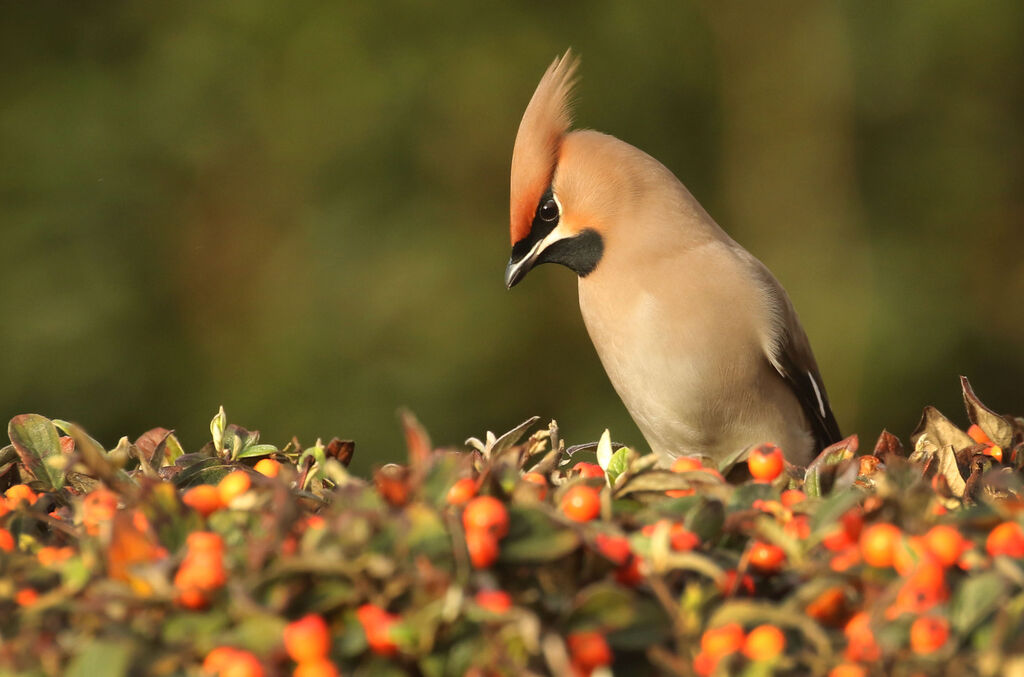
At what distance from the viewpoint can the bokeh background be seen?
5016 millimetres

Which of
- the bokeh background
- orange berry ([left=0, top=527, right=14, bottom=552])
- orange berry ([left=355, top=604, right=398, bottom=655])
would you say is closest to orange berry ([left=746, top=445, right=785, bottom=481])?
orange berry ([left=355, top=604, right=398, bottom=655])

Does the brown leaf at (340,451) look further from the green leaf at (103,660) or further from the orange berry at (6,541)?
the green leaf at (103,660)

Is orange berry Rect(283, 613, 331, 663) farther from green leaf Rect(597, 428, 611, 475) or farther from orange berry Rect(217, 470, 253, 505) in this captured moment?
green leaf Rect(597, 428, 611, 475)

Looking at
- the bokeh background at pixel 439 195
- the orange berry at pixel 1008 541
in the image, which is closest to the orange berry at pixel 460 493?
the orange berry at pixel 1008 541

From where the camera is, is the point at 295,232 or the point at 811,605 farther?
the point at 295,232

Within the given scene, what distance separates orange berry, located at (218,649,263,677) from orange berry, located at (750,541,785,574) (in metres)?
0.42

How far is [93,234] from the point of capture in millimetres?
5035

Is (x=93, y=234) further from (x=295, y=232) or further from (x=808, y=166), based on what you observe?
(x=808, y=166)

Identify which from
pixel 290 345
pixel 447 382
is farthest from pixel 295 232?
pixel 447 382

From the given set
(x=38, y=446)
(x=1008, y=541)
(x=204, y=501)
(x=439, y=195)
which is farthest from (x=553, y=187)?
(x=439, y=195)

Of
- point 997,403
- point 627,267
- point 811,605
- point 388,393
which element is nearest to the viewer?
point 811,605

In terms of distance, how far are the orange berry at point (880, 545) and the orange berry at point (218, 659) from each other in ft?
1.63

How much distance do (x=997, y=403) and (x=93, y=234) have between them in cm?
361

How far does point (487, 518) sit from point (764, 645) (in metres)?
0.23
